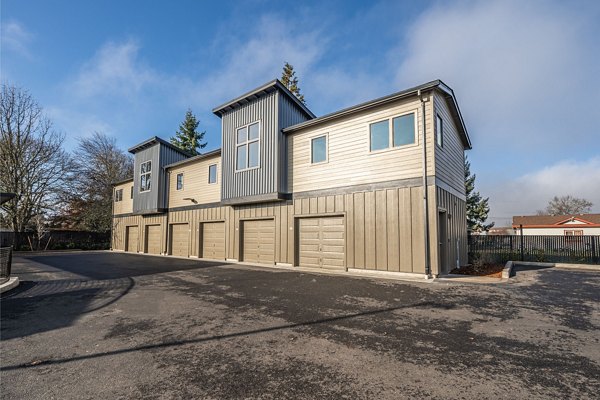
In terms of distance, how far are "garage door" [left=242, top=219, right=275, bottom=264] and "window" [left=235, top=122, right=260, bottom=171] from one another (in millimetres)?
2699

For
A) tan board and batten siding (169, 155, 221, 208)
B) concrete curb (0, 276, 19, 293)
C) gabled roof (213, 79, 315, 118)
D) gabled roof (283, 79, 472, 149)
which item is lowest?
concrete curb (0, 276, 19, 293)

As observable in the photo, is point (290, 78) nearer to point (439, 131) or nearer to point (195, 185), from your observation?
point (195, 185)

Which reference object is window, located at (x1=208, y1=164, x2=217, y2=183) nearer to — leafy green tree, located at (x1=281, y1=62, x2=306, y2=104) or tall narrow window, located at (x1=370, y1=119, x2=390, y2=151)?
tall narrow window, located at (x1=370, y1=119, x2=390, y2=151)

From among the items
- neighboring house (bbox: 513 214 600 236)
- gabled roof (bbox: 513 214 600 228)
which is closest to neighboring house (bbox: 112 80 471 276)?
neighboring house (bbox: 513 214 600 236)

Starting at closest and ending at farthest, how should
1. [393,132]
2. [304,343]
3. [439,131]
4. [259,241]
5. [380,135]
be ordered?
[304,343], [393,132], [439,131], [380,135], [259,241]

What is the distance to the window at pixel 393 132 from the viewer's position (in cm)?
916

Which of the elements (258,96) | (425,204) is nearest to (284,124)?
(258,96)

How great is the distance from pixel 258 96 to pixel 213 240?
7.82 metres

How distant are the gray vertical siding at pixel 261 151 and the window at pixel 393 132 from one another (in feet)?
13.5

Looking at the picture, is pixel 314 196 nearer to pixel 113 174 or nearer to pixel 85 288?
pixel 85 288

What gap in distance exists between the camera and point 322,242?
11000mm

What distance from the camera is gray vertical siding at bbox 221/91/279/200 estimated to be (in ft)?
39.5

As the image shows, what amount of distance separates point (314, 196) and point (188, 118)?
32.6 m

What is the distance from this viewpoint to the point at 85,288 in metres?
7.48
